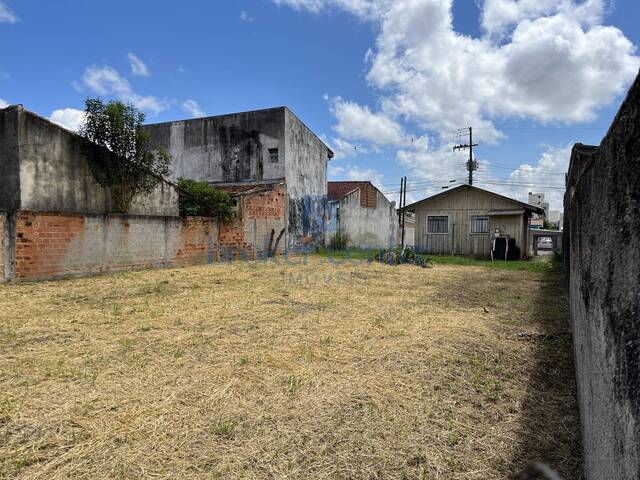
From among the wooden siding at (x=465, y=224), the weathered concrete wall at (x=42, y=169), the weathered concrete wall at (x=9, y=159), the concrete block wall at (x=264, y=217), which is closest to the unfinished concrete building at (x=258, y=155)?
the concrete block wall at (x=264, y=217)

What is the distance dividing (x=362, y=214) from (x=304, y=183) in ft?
20.6

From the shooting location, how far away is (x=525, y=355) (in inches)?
143

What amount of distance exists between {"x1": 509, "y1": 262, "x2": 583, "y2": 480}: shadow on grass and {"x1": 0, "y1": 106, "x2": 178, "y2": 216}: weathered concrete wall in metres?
9.76

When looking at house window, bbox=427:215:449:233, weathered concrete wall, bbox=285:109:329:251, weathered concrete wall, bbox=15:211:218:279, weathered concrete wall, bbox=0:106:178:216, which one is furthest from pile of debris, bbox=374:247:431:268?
weathered concrete wall, bbox=0:106:178:216

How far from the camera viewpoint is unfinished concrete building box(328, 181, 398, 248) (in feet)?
70.1

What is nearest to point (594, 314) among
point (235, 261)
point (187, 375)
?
point (187, 375)

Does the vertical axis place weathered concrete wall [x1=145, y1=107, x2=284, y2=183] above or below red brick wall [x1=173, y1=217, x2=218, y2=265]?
above

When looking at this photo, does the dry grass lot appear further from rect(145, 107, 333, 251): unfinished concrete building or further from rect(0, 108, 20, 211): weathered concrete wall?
rect(145, 107, 333, 251): unfinished concrete building

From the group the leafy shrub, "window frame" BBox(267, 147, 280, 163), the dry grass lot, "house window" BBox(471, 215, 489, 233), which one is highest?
"window frame" BBox(267, 147, 280, 163)

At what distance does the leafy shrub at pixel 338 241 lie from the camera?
20.5 metres

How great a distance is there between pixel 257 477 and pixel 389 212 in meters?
26.1

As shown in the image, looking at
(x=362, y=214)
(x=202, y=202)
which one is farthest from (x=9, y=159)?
(x=362, y=214)

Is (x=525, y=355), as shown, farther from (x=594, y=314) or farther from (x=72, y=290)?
(x=72, y=290)

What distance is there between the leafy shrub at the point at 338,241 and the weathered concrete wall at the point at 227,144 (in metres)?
5.16
